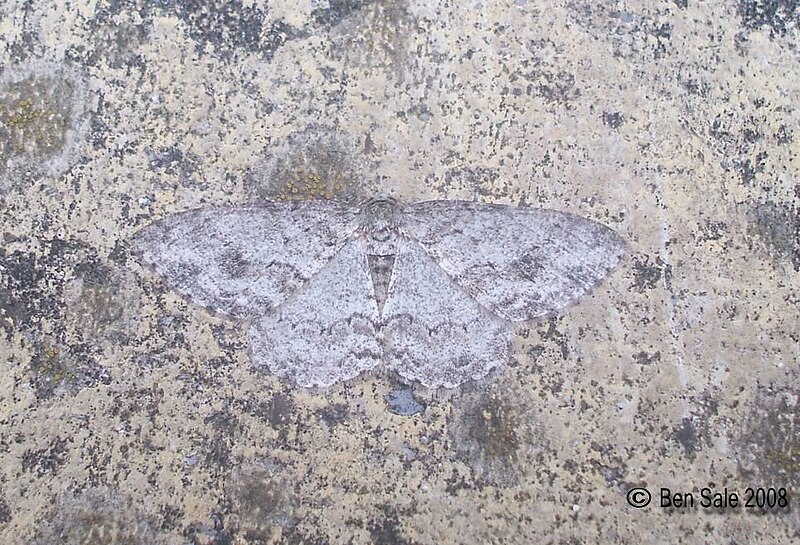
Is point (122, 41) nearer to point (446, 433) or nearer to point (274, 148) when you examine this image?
point (274, 148)

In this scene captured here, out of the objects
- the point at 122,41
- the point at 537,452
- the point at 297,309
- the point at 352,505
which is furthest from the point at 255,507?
the point at 122,41
